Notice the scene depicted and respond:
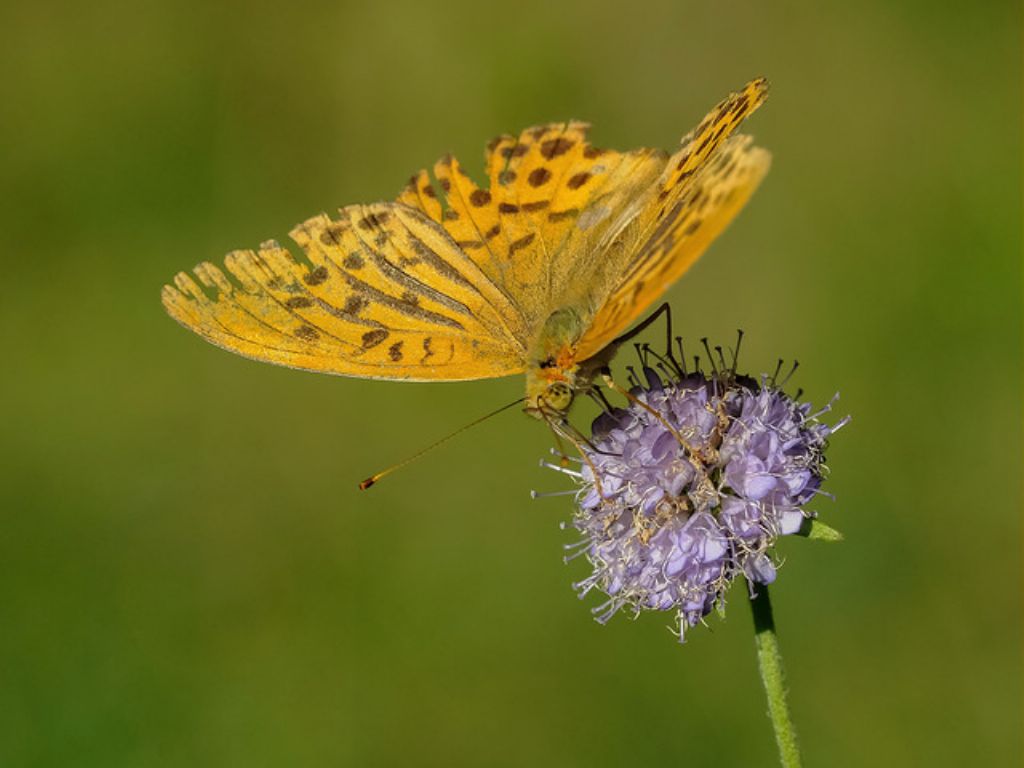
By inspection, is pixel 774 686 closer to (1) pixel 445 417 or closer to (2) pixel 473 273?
(2) pixel 473 273

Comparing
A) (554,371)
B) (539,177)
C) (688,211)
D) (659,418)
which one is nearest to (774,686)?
(659,418)

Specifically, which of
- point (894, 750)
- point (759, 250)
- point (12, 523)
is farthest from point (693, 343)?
point (12, 523)

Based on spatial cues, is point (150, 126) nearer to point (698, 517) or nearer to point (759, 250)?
point (759, 250)

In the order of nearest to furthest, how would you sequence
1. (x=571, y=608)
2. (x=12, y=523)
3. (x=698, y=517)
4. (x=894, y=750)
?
(x=698, y=517) < (x=894, y=750) < (x=571, y=608) < (x=12, y=523)

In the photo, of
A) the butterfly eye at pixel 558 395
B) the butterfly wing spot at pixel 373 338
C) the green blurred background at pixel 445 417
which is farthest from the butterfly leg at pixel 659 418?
the green blurred background at pixel 445 417

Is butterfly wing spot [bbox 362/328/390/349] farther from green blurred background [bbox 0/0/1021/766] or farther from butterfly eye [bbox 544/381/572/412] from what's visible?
green blurred background [bbox 0/0/1021/766]
